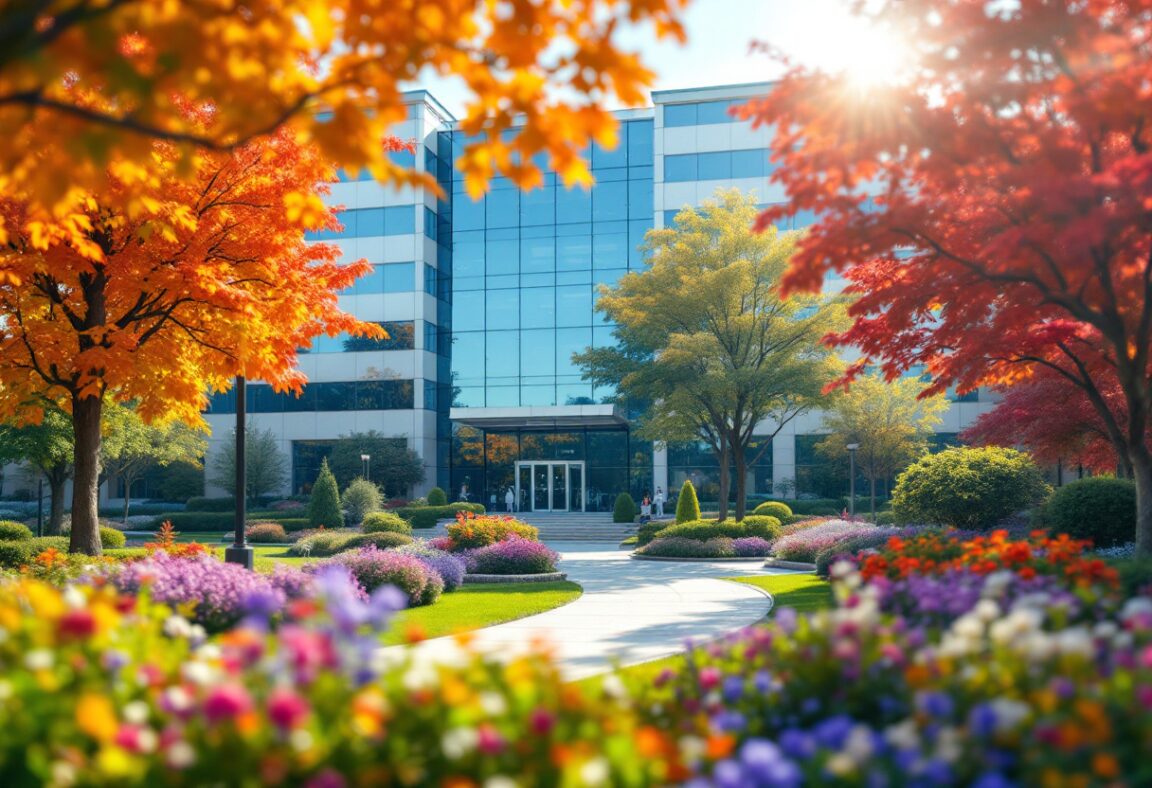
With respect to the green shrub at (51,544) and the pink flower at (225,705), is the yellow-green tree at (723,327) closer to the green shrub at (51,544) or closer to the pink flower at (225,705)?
the green shrub at (51,544)

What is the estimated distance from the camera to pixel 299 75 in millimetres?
4777

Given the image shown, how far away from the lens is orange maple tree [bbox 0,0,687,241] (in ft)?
11.8

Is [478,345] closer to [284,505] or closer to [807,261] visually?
[284,505]

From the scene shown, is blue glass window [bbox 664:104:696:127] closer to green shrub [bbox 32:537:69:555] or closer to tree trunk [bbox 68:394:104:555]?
green shrub [bbox 32:537:69:555]

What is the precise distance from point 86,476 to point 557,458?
126ft

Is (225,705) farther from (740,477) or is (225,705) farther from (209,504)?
Answer: (209,504)

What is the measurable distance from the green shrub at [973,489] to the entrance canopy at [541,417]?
26591 millimetres

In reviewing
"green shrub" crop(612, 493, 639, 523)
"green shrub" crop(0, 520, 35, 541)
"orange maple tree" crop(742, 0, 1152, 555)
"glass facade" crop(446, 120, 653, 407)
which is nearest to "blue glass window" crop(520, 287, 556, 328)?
"glass facade" crop(446, 120, 653, 407)

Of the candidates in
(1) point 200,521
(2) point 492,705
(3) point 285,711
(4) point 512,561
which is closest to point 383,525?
(4) point 512,561

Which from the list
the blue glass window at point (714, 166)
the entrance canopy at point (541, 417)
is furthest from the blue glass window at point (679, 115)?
the entrance canopy at point (541, 417)

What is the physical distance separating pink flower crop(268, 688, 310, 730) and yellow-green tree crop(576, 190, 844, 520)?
27737 mm

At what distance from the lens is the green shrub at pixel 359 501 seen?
42.6 meters

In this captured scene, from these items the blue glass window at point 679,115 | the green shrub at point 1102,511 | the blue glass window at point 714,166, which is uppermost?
the blue glass window at point 679,115

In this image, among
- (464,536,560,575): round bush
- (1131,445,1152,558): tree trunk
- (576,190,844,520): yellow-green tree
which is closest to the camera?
(1131,445,1152,558): tree trunk
